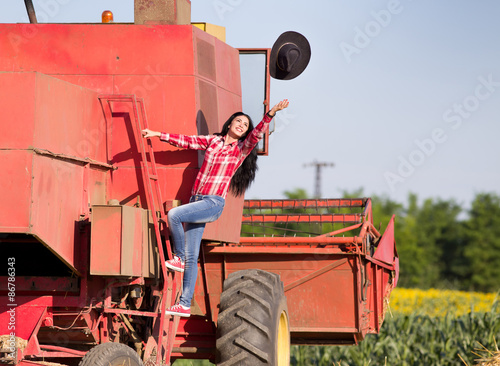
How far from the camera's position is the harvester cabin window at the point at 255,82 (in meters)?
7.95

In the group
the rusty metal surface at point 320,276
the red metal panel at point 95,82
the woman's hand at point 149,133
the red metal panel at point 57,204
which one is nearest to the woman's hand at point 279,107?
the woman's hand at point 149,133

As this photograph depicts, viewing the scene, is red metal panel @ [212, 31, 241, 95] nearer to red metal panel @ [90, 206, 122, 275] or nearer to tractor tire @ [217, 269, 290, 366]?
tractor tire @ [217, 269, 290, 366]

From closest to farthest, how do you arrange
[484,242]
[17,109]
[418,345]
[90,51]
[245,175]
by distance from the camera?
1. [17,109]
2. [90,51]
3. [245,175]
4. [418,345]
5. [484,242]

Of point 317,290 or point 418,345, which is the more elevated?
point 317,290

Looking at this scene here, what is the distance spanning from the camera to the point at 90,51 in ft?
22.0

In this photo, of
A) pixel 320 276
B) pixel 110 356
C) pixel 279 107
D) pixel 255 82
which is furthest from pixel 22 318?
pixel 255 82

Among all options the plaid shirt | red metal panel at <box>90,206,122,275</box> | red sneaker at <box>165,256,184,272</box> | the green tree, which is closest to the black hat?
the plaid shirt

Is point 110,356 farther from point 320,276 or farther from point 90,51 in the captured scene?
point 320,276

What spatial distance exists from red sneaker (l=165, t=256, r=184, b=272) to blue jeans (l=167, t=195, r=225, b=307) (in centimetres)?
5

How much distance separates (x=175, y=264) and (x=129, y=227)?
0.75m

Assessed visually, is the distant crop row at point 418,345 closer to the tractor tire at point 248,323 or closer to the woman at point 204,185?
the tractor tire at point 248,323

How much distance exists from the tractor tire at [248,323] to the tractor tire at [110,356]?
2.77ft

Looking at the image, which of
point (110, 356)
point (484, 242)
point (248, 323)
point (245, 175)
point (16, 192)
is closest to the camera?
point (16, 192)

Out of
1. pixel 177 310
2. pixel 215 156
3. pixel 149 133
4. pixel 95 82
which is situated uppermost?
pixel 95 82
